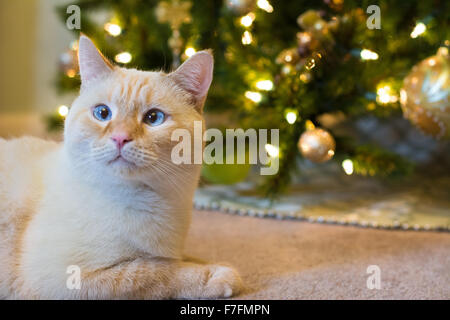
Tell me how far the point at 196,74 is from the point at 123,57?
0.85 metres

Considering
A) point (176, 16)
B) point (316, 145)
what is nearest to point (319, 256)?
point (316, 145)

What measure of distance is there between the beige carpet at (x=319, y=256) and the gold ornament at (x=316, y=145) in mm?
252

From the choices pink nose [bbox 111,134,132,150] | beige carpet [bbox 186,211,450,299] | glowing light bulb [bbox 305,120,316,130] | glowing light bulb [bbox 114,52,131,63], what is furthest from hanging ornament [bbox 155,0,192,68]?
pink nose [bbox 111,134,132,150]

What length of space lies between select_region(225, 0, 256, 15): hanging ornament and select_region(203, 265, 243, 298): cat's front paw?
38.2 inches

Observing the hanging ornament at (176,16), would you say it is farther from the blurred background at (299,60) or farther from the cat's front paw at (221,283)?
the cat's front paw at (221,283)

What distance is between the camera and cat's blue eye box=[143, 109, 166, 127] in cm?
95

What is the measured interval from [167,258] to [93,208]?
193 millimetres

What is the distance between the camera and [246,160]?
1.79 metres

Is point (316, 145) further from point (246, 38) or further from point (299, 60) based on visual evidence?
point (246, 38)

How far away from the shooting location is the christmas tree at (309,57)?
154 cm

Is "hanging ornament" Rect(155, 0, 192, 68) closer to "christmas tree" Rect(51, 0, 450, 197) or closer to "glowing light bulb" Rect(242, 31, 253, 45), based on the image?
"christmas tree" Rect(51, 0, 450, 197)

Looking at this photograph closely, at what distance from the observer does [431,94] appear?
4.83 ft

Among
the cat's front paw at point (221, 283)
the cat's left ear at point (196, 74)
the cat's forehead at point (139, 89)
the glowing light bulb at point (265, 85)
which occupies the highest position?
the glowing light bulb at point (265, 85)

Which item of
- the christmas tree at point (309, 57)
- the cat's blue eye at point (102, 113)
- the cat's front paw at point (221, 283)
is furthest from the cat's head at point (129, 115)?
the christmas tree at point (309, 57)
